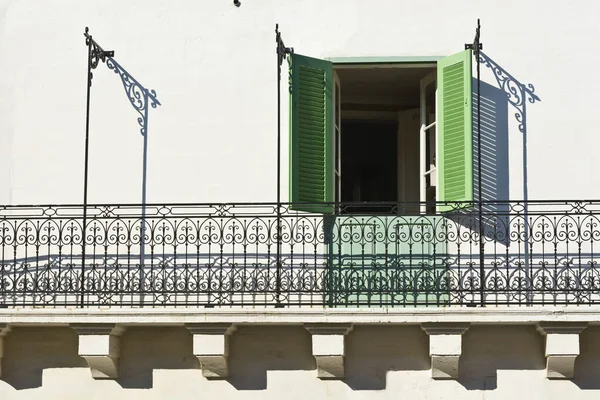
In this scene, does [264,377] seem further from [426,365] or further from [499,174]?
[499,174]

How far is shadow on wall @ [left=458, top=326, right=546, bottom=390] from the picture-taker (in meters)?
13.9

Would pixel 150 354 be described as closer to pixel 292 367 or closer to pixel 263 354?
pixel 263 354

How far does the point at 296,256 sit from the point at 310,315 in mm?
1046

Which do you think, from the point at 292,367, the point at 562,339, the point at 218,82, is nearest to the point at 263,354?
the point at 292,367

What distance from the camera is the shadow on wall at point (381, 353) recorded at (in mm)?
13875

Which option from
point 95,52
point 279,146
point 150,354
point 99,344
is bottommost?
point 150,354

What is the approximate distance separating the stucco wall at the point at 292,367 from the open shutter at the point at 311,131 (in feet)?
5.04

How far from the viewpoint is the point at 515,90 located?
1491 cm

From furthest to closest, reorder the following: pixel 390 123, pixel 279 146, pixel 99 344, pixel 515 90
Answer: pixel 390 123 < pixel 515 90 < pixel 279 146 < pixel 99 344

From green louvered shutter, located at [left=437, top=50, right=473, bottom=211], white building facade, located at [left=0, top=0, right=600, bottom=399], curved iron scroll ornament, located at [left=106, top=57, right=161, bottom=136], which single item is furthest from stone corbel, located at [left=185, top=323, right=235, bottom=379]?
green louvered shutter, located at [left=437, top=50, right=473, bottom=211]

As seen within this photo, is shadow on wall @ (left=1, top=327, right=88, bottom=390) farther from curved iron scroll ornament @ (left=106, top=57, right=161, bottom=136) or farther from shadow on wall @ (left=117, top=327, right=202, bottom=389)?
curved iron scroll ornament @ (left=106, top=57, right=161, bottom=136)

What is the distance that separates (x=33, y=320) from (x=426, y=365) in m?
3.86

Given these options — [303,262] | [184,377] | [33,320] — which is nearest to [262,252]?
[303,262]

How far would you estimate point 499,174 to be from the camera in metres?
14.8
